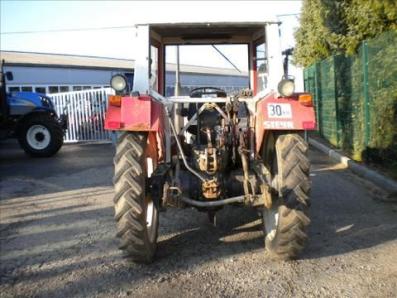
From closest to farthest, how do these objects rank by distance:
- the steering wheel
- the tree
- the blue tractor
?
the steering wheel < the tree < the blue tractor

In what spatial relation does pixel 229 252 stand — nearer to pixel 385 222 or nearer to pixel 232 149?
pixel 232 149

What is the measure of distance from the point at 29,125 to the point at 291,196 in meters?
10.6

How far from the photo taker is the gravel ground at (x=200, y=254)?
4.03 meters

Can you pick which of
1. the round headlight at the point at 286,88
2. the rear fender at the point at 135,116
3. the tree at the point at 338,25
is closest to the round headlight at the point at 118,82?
the rear fender at the point at 135,116

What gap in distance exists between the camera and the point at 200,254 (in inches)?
188

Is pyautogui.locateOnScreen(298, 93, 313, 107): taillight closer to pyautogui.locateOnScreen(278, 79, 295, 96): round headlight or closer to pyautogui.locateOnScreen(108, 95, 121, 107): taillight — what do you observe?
pyautogui.locateOnScreen(278, 79, 295, 96): round headlight

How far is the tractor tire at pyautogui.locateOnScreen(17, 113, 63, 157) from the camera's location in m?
13.2

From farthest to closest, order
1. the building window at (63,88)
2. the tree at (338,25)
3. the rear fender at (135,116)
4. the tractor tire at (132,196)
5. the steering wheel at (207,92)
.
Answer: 1. the building window at (63,88)
2. the tree at (338,25)
3. the steering wheel at (207,92)
4. the rear fender at (135,116)
5. the tractor tire at (132,196)

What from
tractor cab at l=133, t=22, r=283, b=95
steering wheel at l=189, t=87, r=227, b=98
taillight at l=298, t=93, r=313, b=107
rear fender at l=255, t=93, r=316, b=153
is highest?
tractor cab at l=133, t=22, r=283, b=95

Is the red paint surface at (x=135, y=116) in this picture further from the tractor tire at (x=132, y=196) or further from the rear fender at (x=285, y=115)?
the rear fender at (x=285, y=115)

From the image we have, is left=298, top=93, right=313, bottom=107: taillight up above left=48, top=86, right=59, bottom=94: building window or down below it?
below

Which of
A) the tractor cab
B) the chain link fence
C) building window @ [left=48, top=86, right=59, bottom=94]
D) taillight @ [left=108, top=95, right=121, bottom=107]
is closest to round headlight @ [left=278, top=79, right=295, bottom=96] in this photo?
the tractor cab

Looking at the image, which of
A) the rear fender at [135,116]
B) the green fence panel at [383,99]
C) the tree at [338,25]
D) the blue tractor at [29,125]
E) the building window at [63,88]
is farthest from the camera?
the building window at [63,88]

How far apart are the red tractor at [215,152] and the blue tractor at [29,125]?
28.2ft
